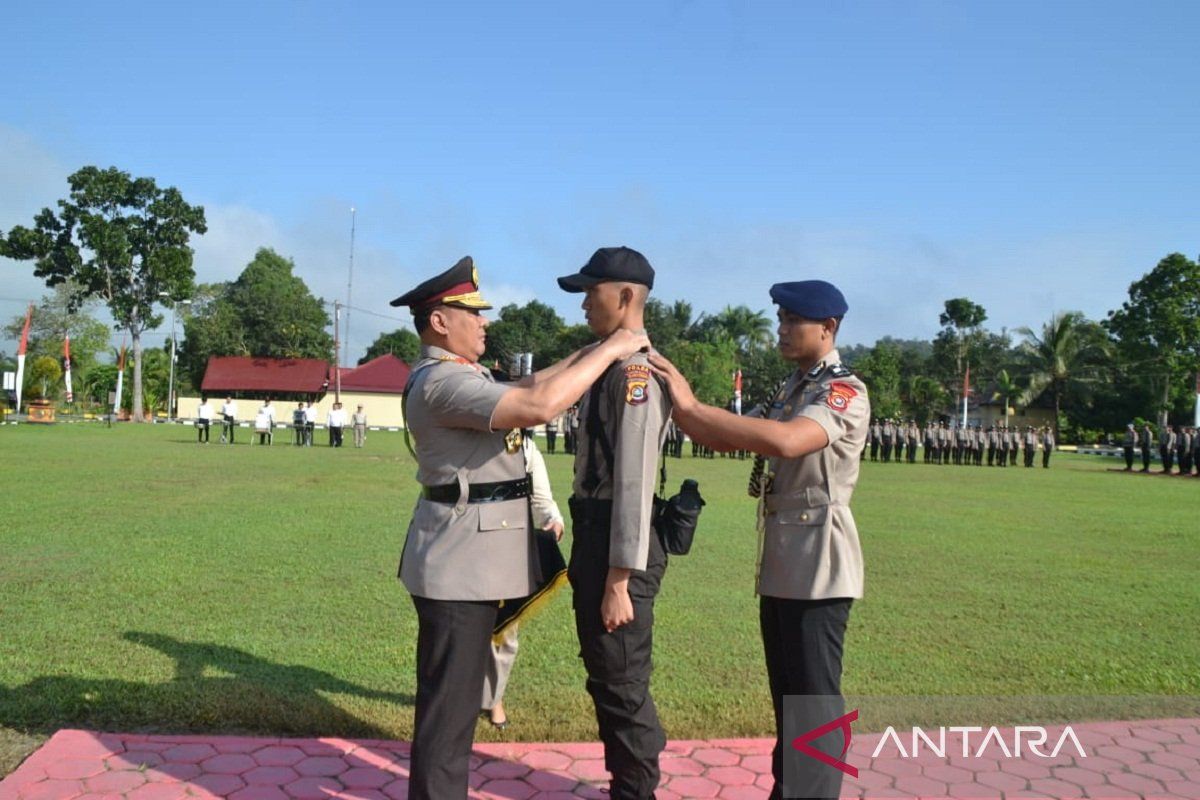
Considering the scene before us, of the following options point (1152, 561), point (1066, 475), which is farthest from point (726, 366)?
point (1152, 561)

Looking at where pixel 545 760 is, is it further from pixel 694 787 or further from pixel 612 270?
pixel 612 270

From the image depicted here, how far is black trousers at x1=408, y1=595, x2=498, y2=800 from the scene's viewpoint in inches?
112

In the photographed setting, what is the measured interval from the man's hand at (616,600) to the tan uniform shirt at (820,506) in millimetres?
583

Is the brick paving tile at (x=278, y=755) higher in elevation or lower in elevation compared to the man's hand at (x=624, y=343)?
lower

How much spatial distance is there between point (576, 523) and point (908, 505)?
1323 cm

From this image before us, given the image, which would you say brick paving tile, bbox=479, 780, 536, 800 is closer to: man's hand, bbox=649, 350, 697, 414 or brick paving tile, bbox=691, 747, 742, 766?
brick paving tile, bbox=691, 747, 742, 766

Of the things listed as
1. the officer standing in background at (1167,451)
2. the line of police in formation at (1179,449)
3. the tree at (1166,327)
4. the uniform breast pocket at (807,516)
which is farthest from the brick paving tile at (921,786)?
the tree at (1166,327)

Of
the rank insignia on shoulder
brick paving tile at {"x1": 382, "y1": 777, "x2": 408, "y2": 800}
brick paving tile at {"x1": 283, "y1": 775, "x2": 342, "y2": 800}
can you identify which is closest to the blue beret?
the rank insignia on shoulder

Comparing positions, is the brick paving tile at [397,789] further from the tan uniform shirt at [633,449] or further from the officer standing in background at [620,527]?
the tan uniform shirt at [633,449]

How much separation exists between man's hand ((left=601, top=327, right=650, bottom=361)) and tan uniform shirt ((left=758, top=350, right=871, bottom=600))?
59cm

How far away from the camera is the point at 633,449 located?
9.43 ft

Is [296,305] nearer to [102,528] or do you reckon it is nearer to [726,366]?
[726,366]

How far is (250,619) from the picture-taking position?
6.02 metres

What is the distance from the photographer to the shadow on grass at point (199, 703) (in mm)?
4160
